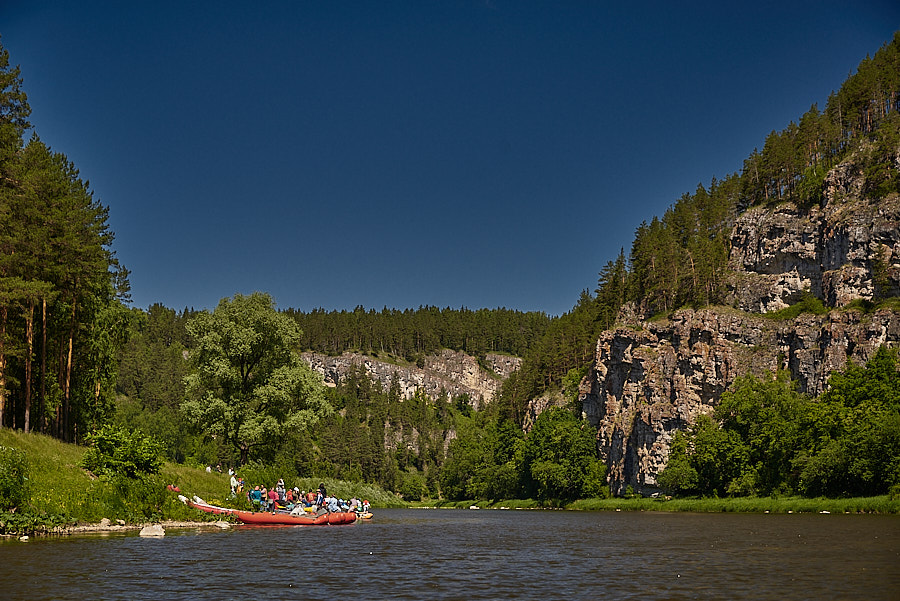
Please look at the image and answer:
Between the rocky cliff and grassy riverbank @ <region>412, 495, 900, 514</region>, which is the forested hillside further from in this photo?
the rocky cliff

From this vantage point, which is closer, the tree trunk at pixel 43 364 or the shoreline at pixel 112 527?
the shoreline at pixel 112 527

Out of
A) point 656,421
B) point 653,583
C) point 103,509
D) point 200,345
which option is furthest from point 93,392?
point 656,421

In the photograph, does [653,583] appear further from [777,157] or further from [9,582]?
[777,157]

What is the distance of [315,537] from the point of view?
42.9m

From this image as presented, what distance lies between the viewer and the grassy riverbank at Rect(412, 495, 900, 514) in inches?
2734

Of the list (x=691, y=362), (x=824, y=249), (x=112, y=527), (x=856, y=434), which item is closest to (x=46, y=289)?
(x=112, y=527)

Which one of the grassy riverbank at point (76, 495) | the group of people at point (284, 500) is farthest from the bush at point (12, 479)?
the group of people at point (284, 500)

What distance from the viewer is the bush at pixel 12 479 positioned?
31328 millimetres

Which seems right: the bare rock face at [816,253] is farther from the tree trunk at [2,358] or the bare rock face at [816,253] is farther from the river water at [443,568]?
the tree trunk at [2,358]

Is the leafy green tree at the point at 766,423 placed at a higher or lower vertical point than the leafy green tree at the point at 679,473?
higher

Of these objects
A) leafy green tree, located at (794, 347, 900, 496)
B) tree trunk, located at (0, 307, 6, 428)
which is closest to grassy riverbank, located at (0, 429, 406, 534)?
tree trunk, located at (0, 307, 6, 428)

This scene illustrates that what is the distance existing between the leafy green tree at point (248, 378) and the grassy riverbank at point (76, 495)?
7389mm

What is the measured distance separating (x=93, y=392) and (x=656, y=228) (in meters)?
119

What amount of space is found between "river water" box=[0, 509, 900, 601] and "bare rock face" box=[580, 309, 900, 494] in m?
69.8
